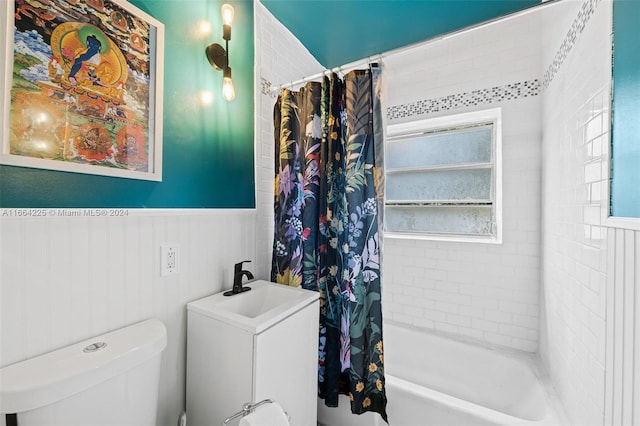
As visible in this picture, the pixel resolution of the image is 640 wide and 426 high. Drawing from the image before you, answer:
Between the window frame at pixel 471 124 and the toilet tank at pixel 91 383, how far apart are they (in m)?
1.50

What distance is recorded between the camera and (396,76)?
7.39 feet

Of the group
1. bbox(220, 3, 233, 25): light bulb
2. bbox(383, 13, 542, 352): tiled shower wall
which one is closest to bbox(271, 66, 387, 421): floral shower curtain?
bbox(220, 3, 233, 25): light bulb

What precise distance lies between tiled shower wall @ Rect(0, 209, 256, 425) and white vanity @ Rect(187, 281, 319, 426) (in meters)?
0.10

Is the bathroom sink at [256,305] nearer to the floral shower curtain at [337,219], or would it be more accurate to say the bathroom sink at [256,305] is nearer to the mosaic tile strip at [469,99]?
the floral shower curtain at [337,219]

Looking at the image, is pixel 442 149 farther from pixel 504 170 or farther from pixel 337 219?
pixel 337 219

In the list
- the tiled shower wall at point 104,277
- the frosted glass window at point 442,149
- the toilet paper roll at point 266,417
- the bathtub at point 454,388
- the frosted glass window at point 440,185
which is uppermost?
the frosted glass window at point 442,149

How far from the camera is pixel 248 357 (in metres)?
0.96

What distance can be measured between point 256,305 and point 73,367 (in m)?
0.75

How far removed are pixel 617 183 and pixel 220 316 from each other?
152 centimetres

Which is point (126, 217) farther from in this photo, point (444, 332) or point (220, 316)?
point (444, 332)

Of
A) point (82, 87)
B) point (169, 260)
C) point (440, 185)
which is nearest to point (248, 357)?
point (169, 260)

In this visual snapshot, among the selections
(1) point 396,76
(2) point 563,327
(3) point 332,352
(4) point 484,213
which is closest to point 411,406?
(3) point 332,352

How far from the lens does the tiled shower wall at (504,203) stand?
1.79 m

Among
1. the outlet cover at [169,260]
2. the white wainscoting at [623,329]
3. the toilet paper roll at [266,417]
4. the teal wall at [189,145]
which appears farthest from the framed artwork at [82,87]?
the white wainscoting at [623,329]
